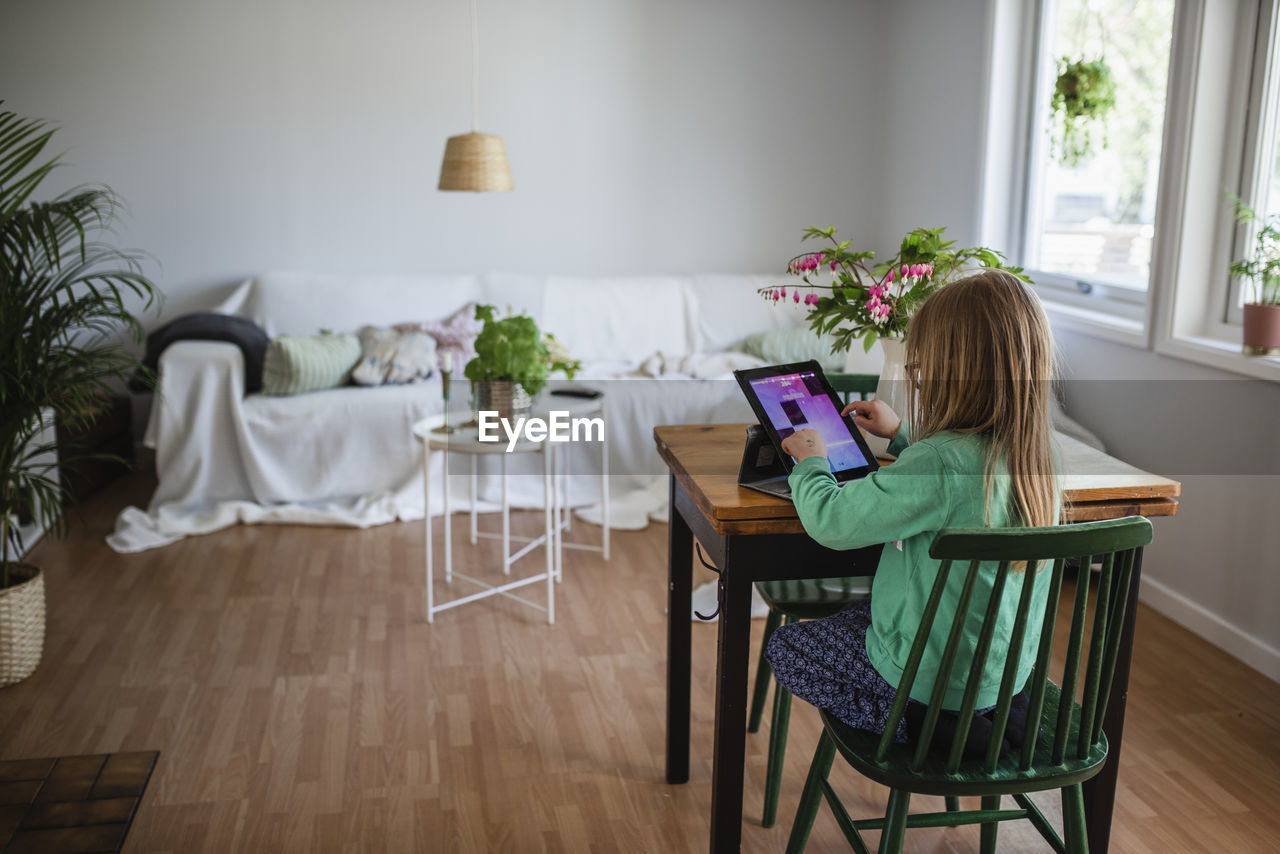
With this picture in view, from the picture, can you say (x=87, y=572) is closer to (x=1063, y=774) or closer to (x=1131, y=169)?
(x=1063, y=774)

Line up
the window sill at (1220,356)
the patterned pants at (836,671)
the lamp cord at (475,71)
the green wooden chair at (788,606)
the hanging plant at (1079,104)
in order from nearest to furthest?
the patterned pants at (836,671) < the green wooden chair at (788,606) < the window sill at (1220,356) < the hanging plant at (1079,104) < the lamp cord at (475,71)

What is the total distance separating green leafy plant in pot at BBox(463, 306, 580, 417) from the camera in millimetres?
2896

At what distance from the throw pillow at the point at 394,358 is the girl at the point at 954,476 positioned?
2.96 metres

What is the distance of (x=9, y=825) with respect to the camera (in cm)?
212

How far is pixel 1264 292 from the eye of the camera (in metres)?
2.83

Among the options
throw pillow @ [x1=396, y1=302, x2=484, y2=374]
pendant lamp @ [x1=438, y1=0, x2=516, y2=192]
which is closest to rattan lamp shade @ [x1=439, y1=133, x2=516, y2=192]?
pendant lamp @ [x1=438, y1=0, x2=516, y2=192]

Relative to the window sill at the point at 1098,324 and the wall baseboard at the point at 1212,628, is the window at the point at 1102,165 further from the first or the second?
the wall baseboard at the point at 1212,628

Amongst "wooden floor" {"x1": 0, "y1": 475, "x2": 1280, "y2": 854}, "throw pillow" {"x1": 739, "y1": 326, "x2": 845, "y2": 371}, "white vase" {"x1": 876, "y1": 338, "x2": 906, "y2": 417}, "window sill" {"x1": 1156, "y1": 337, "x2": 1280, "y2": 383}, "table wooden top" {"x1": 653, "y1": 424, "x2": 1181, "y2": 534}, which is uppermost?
"white vase" {"x1": 876, "y1": 338, "x2": 906, "y2": 417}

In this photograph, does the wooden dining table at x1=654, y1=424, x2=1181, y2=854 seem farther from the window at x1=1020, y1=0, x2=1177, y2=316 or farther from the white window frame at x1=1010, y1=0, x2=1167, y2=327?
the white window frame at x1=1010, y1=0, x2=1167, y2=327

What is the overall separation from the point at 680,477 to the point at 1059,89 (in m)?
2.62

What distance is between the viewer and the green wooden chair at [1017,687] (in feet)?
4.41

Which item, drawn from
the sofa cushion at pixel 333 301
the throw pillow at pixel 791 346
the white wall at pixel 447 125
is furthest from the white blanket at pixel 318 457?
the white wall at pixel 447 125

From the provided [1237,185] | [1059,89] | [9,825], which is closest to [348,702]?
[9,825]

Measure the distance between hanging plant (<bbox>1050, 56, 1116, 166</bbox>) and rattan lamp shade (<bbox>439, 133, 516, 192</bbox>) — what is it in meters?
2.04
